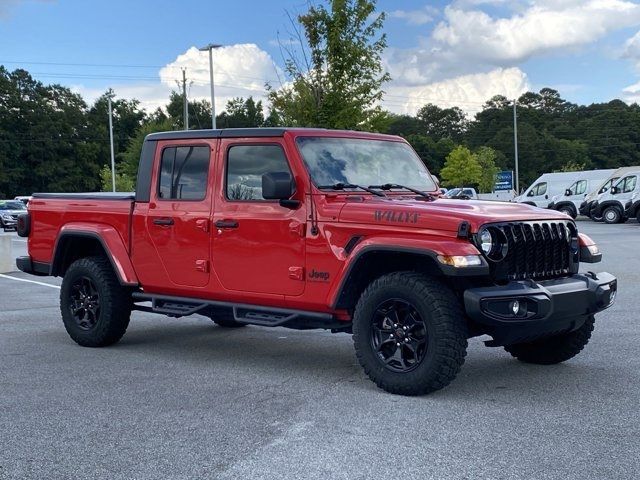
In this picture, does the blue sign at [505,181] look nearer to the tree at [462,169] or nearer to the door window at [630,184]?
the tree at [462,169]

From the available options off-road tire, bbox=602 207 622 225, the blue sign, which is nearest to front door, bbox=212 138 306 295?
off-road tire, bbox=602 207 622 225

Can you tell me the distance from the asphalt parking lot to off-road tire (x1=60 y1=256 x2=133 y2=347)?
195 millimetres

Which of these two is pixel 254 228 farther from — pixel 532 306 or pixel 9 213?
pixel 9 213

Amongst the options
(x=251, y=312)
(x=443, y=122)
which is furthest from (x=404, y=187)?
(x=443, y=122)

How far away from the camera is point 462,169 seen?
87.2 metres

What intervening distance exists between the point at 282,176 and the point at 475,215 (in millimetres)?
1509

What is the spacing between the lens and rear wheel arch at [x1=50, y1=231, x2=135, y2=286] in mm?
8070

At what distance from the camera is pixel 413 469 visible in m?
4.27

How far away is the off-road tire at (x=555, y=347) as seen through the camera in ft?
22.0

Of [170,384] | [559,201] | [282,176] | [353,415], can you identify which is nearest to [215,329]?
[170,384]

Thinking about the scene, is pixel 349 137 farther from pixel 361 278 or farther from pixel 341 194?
pixel 361 278

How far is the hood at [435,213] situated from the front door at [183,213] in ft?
4.90

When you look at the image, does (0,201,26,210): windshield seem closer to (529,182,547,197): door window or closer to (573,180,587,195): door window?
(529,182,547,197): door window

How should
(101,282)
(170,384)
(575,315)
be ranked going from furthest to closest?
(101,282) < (170,384) < (575,315)
